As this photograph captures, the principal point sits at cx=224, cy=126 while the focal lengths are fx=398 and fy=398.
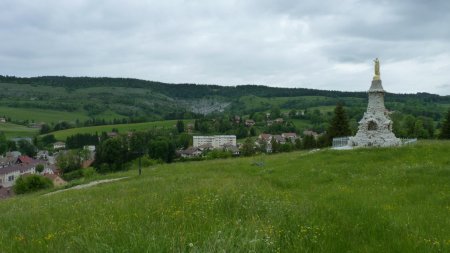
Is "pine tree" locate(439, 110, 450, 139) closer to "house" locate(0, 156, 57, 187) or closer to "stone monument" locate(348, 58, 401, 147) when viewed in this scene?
"stone monument" locate(348, 58, 401, 147)

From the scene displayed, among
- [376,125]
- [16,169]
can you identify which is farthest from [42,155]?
[376,125]

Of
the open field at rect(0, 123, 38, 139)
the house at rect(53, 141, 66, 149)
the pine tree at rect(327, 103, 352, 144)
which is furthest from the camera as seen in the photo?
the open field at rect(0, 123, 38, 139)

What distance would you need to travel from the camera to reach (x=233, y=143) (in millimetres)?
149000

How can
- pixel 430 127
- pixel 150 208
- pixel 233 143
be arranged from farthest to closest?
pixel 233 143 → pixel 430 127 → pixel 150 208

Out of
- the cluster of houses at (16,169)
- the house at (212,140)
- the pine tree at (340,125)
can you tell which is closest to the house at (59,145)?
the cluster of houses at (16,169)

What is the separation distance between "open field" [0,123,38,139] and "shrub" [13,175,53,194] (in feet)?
405

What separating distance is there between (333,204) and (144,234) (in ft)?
21.7

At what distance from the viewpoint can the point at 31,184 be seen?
62156 millimetres

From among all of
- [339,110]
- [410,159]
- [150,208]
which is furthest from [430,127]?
[150,208]

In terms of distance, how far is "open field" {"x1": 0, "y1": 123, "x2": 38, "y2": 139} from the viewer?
176625 mm

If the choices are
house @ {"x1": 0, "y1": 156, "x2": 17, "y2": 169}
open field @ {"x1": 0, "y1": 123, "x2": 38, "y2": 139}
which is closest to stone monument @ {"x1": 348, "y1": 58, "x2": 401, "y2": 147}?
house @ {"x1": 0, "y1": 156, "x2": 17, "y2": 169}

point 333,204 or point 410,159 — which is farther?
point 410,159

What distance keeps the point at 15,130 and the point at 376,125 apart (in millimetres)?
181752

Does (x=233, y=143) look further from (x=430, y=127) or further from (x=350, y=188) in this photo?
(x=350, y=188)
